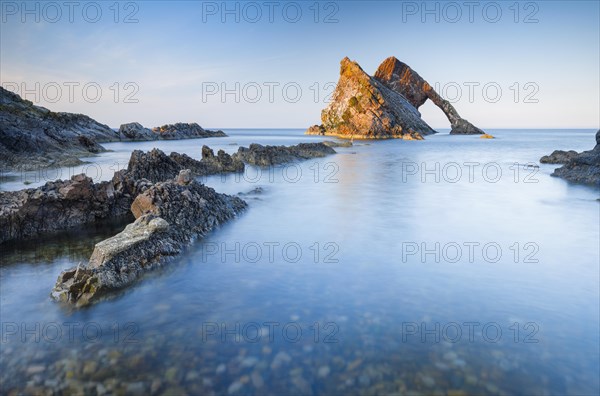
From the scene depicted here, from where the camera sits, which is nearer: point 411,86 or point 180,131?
point 180,131

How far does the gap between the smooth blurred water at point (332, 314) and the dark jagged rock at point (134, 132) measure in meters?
48.9

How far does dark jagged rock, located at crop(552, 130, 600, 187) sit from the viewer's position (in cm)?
1333

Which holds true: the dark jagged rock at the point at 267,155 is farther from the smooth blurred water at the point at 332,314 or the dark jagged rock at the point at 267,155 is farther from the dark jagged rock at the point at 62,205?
the smooth blurred water at the point at 332,314

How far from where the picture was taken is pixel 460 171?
774 inches

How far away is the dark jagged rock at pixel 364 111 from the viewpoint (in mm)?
64188

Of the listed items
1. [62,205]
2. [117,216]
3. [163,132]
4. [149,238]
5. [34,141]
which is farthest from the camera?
[163,132]

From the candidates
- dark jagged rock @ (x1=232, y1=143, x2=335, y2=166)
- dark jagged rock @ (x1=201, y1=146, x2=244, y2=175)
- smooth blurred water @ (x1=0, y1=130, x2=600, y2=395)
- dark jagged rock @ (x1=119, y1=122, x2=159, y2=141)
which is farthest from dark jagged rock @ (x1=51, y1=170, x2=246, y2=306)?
dark jagged rock @ (x1=119, y1=122, x2=159, y2=141)

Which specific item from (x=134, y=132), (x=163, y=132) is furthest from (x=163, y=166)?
(x=163, y=132)

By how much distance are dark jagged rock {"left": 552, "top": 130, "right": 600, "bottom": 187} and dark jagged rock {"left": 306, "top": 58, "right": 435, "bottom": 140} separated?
45.0 meters

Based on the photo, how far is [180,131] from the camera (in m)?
67.4

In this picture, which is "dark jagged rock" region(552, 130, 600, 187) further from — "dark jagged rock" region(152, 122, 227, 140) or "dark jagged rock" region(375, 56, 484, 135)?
"dark jagged rock" region(375, 56, 484, 135)

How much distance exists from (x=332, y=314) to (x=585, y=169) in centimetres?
1448

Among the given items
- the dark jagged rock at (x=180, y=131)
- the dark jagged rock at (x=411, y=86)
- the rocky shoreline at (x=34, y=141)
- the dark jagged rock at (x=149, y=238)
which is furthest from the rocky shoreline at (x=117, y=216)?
the dark jagged rock at (x=411, y=86)

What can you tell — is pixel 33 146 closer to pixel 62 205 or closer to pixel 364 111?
pixel 62 205
